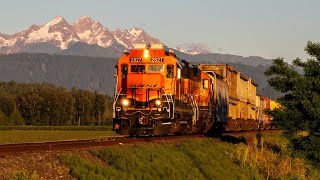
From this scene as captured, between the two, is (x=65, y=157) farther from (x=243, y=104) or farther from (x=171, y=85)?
(x=243, y=104)

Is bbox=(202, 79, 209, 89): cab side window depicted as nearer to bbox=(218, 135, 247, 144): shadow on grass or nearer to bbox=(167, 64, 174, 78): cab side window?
bbox=(218, 135, 247, 144): shadow on grass

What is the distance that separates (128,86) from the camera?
1168 inches

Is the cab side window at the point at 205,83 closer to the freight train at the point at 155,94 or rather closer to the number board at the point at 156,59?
the freight train at the point at 155,94

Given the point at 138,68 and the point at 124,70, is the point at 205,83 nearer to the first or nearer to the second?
the point at 138,68

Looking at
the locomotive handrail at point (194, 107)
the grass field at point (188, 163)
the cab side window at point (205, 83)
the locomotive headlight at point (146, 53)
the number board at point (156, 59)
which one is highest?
the locomotive headlight at point (146, 53)

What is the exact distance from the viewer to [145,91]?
95.2ft

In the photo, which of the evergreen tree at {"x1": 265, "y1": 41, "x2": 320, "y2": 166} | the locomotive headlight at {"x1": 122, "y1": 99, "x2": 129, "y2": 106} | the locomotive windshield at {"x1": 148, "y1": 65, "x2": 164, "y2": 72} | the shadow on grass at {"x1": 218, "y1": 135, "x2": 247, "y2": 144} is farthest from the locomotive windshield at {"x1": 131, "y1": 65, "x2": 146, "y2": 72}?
the shadow on grass at {"x1": 218, "y1": 135, "x2": 247, "y2": 144}

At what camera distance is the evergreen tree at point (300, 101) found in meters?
30.1

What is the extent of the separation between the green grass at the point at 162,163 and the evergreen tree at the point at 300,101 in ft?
17.4

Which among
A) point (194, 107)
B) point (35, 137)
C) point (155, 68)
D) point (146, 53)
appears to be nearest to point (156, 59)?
point (155, 68)

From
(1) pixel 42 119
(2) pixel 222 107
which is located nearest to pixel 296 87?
(2) pixel 222 107

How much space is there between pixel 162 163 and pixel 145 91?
31.6 feet

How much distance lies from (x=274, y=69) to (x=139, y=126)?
10.4 meters

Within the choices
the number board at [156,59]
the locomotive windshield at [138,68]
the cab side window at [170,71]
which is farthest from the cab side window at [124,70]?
the cab side window at [170,71]
